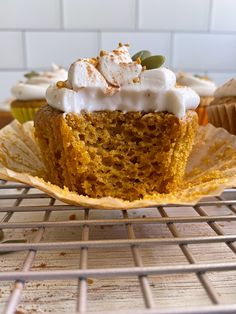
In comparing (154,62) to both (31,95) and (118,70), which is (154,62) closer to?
(118,70)

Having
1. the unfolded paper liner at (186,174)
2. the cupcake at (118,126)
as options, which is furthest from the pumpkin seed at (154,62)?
the unfolded paper liner at (186,174)

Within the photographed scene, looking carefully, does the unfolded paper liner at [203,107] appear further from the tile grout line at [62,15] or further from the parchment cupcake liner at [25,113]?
the tile grout line at [62,15]

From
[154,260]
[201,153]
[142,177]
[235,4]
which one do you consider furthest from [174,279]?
[235,4]

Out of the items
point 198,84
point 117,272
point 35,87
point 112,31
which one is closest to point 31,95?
point 35,87

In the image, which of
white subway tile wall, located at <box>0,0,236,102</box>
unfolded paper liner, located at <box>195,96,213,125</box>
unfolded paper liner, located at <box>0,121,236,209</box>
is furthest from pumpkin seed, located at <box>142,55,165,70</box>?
white subway tile wall, located at <box>0,0,236,102</box>

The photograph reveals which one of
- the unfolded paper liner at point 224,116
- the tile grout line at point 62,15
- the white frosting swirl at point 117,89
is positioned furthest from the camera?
the tile grout line at point 62,15

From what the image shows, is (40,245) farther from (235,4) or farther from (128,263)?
(235,4)

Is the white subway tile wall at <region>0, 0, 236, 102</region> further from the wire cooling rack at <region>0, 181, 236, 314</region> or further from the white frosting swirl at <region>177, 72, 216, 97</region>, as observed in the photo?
the wire cooling rack at <region>0, 181, 236, 314</region>
